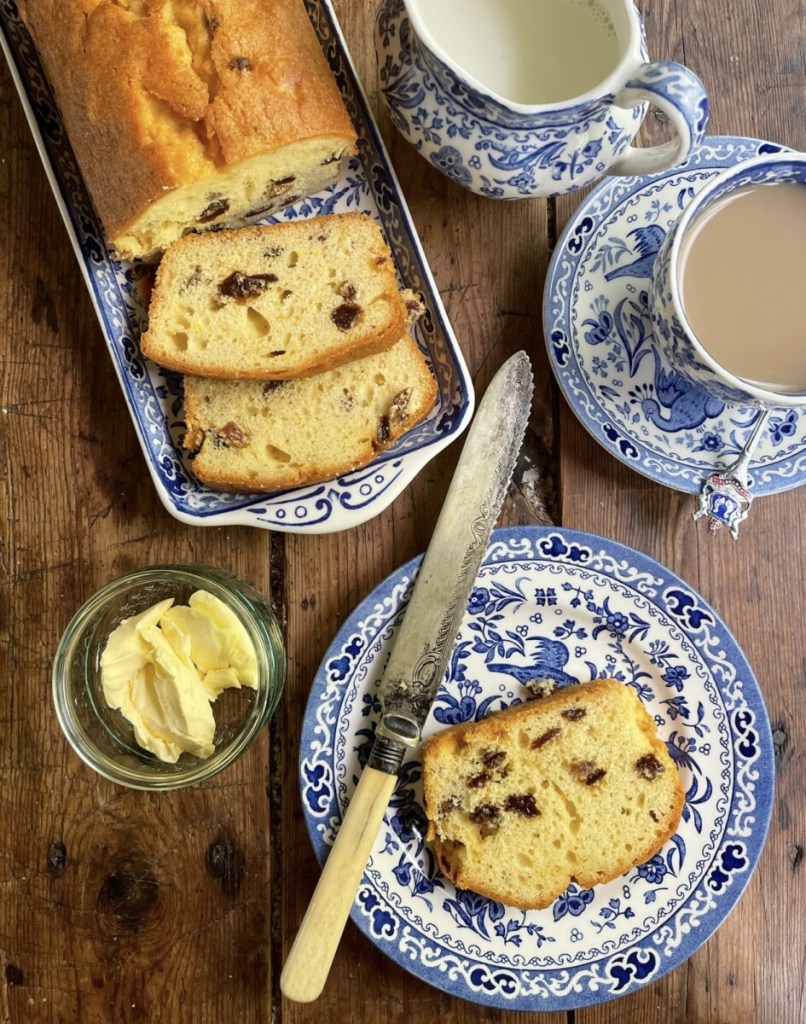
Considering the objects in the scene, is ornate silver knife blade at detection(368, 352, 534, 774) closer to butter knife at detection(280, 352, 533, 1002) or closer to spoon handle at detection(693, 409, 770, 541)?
butter knife at detection(280, 352, 533, 1002)

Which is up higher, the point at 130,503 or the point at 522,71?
the point at 522,71

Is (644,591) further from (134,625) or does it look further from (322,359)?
(134,625)

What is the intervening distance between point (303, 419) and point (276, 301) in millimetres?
177

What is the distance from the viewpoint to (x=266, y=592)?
4.83ft

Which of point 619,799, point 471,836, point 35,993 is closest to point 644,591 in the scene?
point 619,799

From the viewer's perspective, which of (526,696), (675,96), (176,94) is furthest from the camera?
(526,696)

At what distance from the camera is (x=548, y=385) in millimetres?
1479

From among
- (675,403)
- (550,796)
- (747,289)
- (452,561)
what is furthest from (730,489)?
(550,796)

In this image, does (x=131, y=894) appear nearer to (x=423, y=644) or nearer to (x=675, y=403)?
(x=423, y=644)

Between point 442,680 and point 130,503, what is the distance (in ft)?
1.84

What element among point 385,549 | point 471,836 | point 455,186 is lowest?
point 471,836

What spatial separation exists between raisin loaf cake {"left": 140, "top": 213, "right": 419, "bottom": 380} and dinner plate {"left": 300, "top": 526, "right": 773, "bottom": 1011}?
0.35 meters

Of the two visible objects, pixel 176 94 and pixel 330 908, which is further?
pixel 330 908

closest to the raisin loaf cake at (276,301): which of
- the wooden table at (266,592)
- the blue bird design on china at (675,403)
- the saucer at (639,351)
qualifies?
the wooden table at (266,592)
